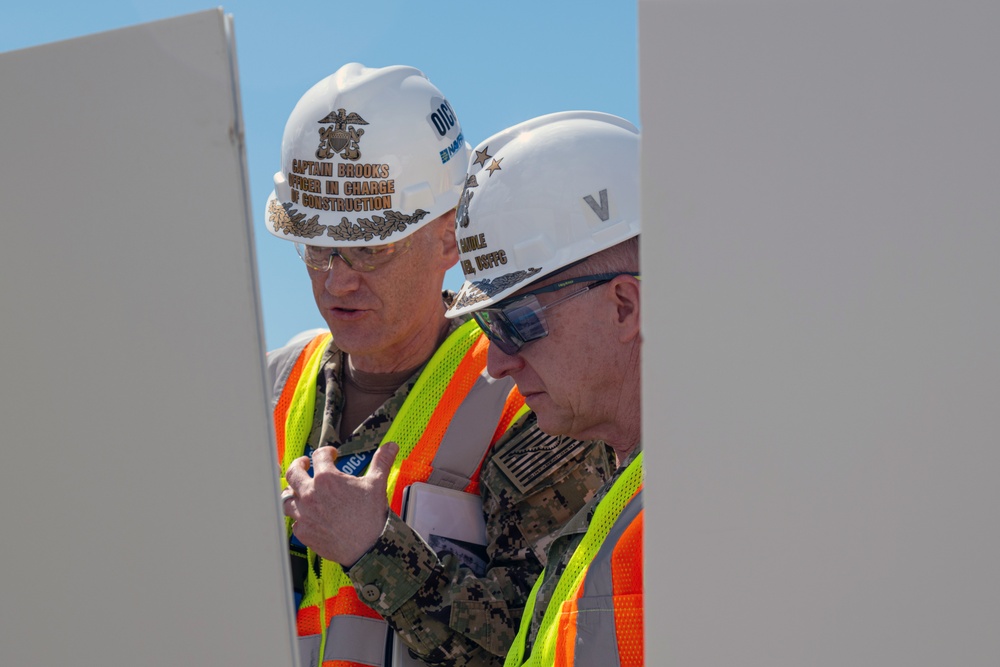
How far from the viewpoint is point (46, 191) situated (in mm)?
1520

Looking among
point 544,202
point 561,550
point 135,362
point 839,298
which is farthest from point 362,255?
point 839,298

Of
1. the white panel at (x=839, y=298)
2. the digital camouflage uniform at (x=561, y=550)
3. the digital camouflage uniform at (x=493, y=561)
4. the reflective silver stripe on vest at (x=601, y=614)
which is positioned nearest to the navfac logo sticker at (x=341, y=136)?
the digital camouflage uniform at (x=493, y=561)

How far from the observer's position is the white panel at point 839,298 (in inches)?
53.4

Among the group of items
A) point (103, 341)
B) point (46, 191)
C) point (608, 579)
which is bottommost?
point (608, 579)

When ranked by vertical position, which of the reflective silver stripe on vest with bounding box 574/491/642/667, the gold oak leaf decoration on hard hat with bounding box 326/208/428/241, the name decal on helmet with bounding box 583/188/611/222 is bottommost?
the reflective silver stripe on vest with bounding box 574/491/642/667

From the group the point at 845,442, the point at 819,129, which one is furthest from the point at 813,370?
the point at 819,129

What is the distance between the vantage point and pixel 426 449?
3326mm

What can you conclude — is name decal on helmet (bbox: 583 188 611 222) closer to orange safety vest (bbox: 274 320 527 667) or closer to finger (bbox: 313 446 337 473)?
orange safety vest (bbox: 274 320 527 667)

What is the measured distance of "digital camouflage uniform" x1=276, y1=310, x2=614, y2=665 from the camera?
2982 mm

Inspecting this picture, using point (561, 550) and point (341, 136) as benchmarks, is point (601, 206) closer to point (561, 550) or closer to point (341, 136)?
point (561, 550)

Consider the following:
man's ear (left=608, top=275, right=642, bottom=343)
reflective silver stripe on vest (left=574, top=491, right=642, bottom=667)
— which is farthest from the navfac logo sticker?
reflective silver stripe on vest (left=574, top=491, right=642, bottom=667)

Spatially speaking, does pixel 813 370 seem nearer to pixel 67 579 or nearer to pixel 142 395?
pixel 142 395

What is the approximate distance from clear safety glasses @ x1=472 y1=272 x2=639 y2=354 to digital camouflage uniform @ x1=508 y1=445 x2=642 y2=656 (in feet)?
1.43

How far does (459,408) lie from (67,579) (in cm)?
187
